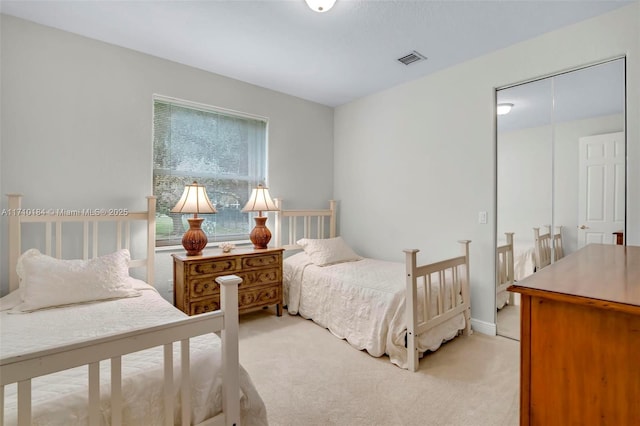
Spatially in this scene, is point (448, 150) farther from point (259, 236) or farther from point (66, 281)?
point (66, 281)

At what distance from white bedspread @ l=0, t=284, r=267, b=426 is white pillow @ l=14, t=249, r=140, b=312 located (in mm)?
95

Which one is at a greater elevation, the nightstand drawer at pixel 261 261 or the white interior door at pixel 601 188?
the white interior door at pixel 601 188

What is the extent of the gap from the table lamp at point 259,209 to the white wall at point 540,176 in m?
2.20

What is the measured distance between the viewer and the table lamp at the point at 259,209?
3.11m

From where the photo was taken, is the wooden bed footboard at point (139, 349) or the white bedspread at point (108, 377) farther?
the white bedspread at point (108, 377)

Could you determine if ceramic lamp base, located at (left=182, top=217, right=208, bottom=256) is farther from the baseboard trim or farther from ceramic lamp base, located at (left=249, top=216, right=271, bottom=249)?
the baseboard trim

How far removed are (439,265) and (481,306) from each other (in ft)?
2.62

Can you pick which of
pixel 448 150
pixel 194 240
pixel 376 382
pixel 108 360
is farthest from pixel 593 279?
pixel 194 240

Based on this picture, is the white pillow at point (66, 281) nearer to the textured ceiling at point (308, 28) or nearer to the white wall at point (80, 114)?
the white wall at point (80, 114)

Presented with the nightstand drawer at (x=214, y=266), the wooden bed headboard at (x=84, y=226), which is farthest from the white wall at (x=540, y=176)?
the wooden bed headboard at (x=84, y=226)

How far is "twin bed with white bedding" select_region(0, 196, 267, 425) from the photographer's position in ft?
2.99

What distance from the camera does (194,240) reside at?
263 centimetres

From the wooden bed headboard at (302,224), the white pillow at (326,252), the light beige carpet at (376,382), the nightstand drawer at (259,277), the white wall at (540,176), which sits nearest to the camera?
the light beige carpet at (376,382)

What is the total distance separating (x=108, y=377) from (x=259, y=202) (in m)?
2.14
